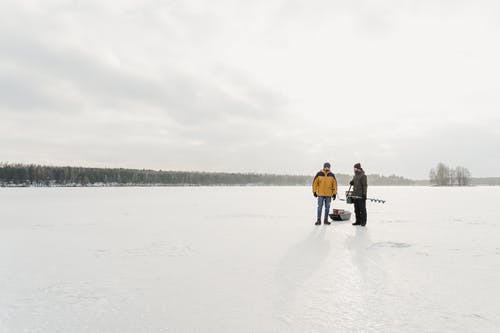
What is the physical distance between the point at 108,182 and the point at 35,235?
128 metres

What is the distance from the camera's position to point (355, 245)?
7.70m

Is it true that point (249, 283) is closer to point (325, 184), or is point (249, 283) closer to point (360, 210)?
point (325, 184)

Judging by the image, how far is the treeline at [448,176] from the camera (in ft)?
363

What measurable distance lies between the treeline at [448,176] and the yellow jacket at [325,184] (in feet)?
374

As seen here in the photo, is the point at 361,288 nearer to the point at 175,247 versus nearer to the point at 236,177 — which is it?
the point at 175,247

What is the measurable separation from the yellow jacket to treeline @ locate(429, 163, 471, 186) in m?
114

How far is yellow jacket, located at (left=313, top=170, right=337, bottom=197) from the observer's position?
11102 millimetres

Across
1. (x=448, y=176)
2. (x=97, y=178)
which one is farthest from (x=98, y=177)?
(x=448, y=176)

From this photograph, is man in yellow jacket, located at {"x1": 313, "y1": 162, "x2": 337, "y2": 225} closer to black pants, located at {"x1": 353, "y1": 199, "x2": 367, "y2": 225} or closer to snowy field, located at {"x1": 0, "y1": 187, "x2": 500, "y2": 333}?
black pants, located at {"x1": 353, "y1": 199, "x2": 367, "y2": 225}

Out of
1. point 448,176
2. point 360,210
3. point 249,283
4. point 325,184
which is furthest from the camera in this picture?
point 448,176

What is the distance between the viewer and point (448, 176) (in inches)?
4491

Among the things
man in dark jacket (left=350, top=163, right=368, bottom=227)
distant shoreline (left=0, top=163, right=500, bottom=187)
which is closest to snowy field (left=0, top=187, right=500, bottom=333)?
man in dark jacket (left=350, top=163, right=368, bottom=227)

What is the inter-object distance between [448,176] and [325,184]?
119884 millimetres

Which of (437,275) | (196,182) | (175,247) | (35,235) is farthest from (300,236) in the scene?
(196,182)
